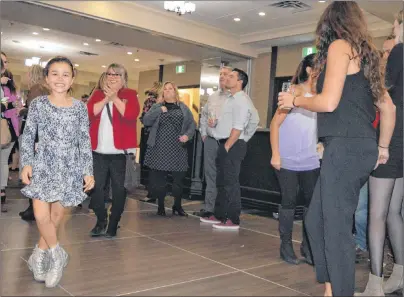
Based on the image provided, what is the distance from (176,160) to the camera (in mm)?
4148

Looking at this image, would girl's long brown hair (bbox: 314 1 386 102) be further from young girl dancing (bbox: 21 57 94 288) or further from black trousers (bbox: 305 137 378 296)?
young girl dancing (bbox: 21 57 94 288)

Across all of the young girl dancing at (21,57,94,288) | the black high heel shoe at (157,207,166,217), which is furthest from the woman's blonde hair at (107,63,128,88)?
the black high heel shoe at (157,207,166,217)

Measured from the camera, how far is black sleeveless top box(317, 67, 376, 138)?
168cm

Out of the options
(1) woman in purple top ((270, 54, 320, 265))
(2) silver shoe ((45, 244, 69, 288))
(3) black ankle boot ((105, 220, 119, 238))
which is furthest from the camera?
(3) black ankle boot ((105, 220, 119, 238))

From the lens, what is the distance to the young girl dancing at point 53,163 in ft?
6.66

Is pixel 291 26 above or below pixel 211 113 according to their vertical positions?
above

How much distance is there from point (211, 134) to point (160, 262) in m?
1.63

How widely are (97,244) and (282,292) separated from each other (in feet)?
4.51

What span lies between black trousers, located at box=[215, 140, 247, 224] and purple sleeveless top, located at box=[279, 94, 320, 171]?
956 mm

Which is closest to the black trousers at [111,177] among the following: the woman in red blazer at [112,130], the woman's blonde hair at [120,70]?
the woman in red blazer at [112,130]

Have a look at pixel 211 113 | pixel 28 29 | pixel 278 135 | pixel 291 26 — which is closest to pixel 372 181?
pixel 278 135

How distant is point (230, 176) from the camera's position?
3588mm

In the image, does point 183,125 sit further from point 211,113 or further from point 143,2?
point 143,2

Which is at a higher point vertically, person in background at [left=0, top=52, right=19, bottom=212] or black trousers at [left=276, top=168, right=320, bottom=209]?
person in background at [left=0, top=52, right=19, bottom=212]
